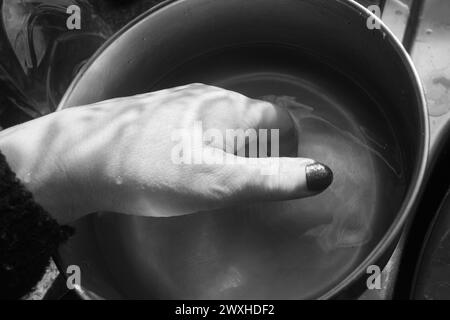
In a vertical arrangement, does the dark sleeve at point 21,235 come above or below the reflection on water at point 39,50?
below

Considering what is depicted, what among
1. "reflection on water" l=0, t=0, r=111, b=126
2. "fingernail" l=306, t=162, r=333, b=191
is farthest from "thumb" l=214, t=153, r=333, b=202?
"reflection on water" l=0, t=0, r=111, b=126

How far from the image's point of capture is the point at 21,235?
558 mm

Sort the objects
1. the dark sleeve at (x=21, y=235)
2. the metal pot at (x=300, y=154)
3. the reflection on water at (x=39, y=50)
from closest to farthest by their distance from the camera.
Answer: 1. the dark sleeve at (x=21, y=235)
2. the metal pot at (x=300, y=154)
3. the reflection on water at (x=39, y=50)

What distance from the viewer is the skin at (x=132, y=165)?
585mm

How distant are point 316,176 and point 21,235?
1.12 feet

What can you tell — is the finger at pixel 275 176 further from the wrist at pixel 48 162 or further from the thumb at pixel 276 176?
the wrist at pixel 48 162

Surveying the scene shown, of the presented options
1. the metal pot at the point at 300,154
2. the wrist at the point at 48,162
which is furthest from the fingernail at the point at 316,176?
the wrist at the point at 48,162

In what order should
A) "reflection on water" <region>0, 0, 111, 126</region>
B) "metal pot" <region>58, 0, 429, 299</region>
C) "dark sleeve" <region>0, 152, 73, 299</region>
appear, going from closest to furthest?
"dark sleeve" <region>0, 152, 73, 299</region>, "metal pot" <region>58, 0, 429, 299</region>, "reflection on water" <region>0, 0, 111, 126</region>

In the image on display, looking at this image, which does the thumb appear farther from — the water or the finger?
the water

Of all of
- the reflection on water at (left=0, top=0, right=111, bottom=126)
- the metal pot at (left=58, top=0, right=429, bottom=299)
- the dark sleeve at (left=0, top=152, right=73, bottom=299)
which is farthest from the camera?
the reflection on water at (left=0, top=0, right=111, bottom=126)

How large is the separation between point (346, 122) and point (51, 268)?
565 millimetres

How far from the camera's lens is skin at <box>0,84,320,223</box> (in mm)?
585

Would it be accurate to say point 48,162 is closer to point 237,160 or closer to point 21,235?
point 21,235
